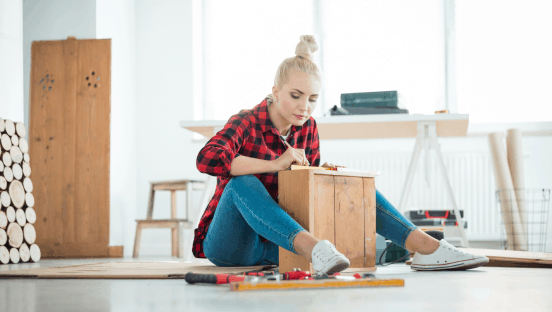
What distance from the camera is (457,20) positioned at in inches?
173

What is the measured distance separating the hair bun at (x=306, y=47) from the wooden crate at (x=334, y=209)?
1.21 ft

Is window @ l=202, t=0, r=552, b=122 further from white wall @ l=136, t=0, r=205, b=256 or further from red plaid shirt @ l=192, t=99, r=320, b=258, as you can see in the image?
red plaid shirt @ l=192, t=99, r=320, b=258

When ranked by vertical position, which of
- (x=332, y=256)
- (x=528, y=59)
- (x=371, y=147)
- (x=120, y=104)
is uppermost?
(x=528, y=59)

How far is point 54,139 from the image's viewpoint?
3.85 meters

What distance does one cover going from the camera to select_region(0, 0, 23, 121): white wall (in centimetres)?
288

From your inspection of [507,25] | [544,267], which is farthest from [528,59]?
[544,267]

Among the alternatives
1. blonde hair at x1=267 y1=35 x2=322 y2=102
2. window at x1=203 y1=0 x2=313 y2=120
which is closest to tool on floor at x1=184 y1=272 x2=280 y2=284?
blonde hair at x1=267 y1=35 x2=322 y2=102

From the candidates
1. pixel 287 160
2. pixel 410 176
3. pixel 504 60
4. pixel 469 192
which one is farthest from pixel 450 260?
pixel 504 60

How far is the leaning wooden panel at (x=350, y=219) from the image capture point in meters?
1.55

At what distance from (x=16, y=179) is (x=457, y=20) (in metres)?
3.50

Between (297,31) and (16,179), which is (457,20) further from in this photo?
(16,179)

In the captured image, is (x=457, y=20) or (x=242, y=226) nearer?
(x=242, y=226)

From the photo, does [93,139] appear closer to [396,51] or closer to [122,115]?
[122,115]

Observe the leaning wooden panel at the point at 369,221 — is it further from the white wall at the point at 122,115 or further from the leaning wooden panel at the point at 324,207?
the white wall at the point at 122,115
